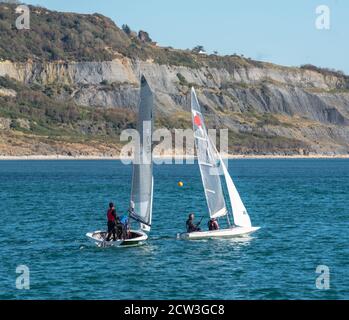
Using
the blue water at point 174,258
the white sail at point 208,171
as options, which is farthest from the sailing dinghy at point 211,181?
the blue water at point 174,258

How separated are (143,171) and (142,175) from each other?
231mm

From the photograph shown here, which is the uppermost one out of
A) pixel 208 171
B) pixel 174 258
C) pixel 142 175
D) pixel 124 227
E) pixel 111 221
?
pixel 208 171

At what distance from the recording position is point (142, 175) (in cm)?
4638

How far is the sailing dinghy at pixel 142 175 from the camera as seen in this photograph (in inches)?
1801

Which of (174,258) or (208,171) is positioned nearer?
(174,258)

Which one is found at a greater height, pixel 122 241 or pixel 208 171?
pixel 208 171

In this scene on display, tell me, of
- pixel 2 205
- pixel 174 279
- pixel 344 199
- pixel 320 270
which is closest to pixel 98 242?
pixel 174 279

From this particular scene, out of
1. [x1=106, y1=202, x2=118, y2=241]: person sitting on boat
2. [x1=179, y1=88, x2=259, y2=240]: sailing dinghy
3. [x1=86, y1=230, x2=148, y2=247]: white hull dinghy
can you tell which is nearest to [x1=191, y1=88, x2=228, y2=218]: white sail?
[x1=179, y1=88, x2=259, y2=240]: sailing dinghy

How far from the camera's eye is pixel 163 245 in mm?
47406

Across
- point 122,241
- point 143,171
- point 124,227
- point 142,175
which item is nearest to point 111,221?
point 124,227

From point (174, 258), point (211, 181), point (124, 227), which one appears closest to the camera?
point (174, 258)

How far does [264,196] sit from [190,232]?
44827 millimetres

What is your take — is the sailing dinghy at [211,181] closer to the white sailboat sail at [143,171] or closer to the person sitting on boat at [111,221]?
the white sailboat sail at [143,171]

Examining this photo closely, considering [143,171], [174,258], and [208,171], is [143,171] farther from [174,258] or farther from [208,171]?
[174,258]
